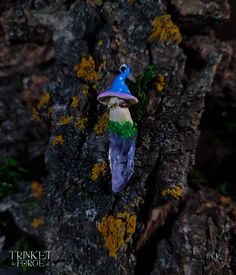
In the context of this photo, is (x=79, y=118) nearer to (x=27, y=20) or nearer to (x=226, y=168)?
(x=27, y=20)

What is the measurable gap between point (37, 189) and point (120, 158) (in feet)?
7.55

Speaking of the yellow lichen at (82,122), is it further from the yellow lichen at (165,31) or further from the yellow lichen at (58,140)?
the yellow lichen at (165,31)

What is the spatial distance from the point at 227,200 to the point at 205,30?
2956 mm

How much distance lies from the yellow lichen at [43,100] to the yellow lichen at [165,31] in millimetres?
2055

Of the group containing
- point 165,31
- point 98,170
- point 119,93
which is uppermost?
point 165,31

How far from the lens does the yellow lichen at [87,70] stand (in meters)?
5.36

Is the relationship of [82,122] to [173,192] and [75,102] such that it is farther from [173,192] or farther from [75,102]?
[173,192]

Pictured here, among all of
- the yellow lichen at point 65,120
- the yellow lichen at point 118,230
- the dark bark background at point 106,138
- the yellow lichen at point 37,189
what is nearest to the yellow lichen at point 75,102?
the dark bark background at point 106,138

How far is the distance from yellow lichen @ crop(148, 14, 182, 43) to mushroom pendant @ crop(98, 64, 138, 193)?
1.43 m

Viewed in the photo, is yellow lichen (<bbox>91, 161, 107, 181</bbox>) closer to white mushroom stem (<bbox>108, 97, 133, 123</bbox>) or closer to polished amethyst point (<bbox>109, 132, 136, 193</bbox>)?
polished amethyst point (<bbox>109, 132, 136, 193</bbox>)

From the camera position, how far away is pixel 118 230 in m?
4.35

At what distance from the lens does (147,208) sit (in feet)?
15.3

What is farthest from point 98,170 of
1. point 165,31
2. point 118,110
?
point 165,31

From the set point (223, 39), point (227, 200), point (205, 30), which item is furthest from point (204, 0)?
point (227, 200)
